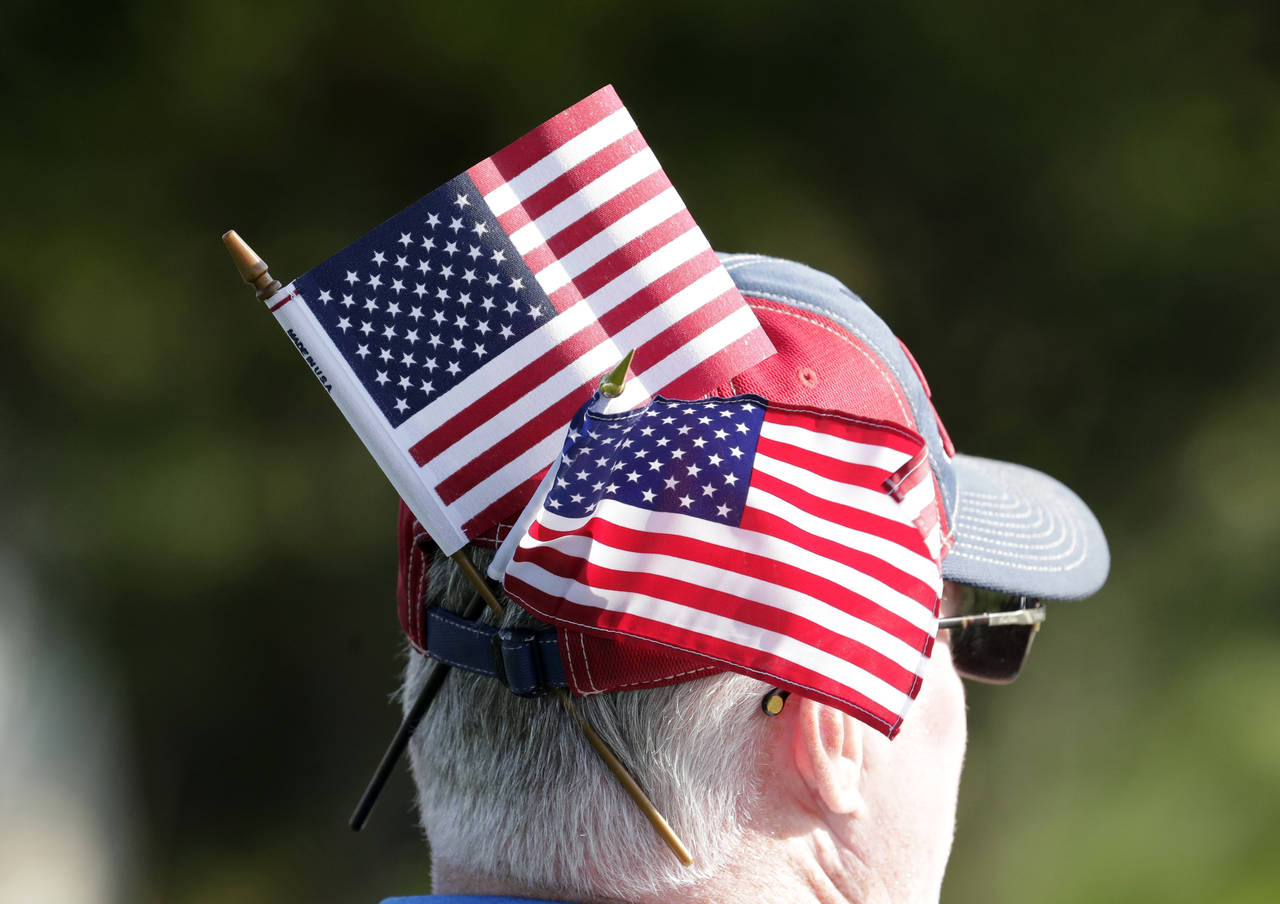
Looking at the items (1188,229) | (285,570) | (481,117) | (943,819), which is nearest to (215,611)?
(285,570)

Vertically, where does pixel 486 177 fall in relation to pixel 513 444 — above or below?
above

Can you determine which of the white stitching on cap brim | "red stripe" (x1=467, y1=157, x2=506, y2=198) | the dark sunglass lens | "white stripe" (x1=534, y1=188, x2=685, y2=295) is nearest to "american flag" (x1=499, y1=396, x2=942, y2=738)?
"white stripe" (x1=534, y1=188, x2=685, y2=295)

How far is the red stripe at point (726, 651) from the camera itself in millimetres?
1340

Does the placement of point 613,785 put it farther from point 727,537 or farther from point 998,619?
point 998,619

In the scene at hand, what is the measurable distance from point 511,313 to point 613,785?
0.60 m

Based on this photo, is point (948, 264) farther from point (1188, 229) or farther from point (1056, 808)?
point (1056, 808)

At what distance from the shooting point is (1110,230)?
489 cm

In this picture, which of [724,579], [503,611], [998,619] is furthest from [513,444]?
[998,619]

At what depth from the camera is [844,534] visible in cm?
138

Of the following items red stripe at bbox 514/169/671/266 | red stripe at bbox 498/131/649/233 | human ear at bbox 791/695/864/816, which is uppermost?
red stripe at bbox 498/131/649/233

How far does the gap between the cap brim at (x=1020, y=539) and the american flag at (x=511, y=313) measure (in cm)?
52

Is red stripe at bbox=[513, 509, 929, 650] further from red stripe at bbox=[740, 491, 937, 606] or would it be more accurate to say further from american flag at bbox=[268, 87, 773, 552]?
american flag at bbox=[268, 87, 773, 552]

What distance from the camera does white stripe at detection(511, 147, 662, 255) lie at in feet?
5.01

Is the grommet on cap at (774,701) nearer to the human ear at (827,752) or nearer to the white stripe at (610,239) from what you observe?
the human ear at (827,752)
